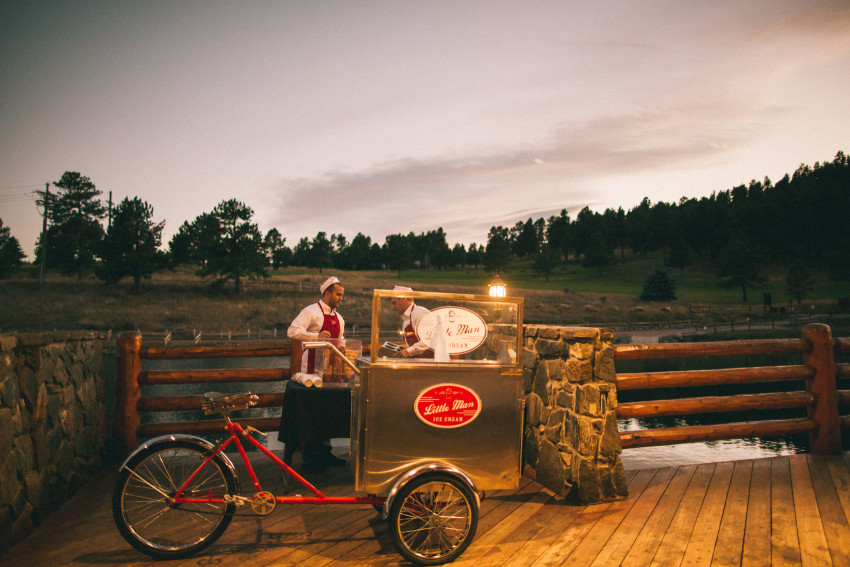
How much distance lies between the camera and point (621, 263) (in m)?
112

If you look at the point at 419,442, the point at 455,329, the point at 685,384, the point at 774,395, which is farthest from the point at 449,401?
the point at 774,395

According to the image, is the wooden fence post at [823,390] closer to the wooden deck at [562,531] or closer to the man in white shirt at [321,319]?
the wooden deck at [562,531]

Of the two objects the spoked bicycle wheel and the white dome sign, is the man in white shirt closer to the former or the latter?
the spoked bicycle wheel

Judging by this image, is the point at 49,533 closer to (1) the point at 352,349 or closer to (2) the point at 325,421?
(2) the point at 325,421

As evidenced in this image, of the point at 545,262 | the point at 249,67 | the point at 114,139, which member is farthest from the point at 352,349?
the point at 545,262

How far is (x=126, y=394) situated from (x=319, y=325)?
233cm

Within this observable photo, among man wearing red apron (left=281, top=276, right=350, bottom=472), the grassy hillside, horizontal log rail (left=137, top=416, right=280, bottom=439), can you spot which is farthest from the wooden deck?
the grassy hillside

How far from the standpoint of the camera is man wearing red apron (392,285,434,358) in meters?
3.39

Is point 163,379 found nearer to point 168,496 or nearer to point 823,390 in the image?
point 168,496

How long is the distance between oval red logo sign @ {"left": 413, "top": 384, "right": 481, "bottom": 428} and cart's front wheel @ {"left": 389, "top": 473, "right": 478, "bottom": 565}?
0.35m

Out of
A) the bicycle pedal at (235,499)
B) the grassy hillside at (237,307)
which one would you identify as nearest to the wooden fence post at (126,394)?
the bicycle pedal at (235,499)

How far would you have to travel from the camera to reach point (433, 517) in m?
3.22

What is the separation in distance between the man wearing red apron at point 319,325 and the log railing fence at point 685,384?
70cm

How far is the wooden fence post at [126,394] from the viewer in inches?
204
